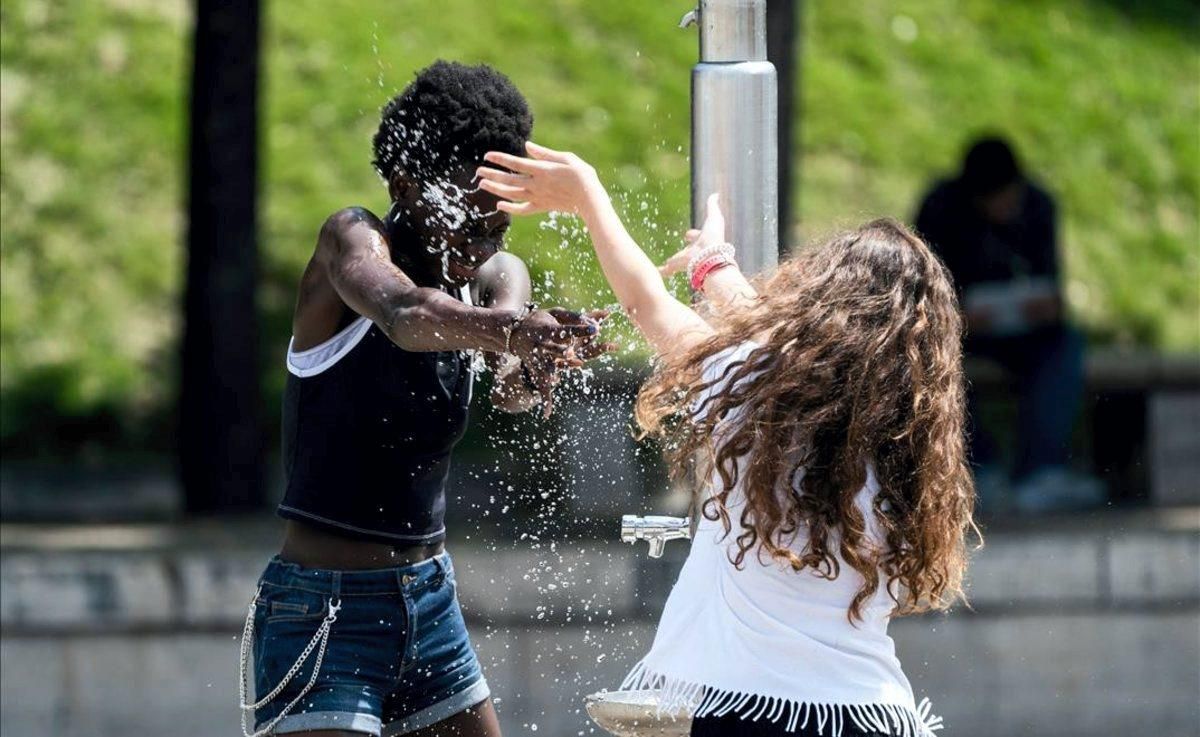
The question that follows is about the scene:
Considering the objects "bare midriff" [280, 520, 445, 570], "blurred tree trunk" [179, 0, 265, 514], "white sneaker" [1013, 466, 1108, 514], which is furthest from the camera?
"white sneaker" [1013, 466, 1108, 514]

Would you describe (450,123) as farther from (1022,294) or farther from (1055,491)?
(1055,491)

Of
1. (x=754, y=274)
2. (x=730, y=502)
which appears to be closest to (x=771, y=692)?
(x=730, y=502)

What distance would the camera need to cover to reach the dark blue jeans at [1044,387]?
8.02 m

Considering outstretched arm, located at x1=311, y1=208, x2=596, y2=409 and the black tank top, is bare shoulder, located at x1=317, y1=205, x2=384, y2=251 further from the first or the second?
the black tank top

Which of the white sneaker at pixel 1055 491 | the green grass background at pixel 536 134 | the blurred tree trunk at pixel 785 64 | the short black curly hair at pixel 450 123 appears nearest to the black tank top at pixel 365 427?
the short black curly hair at pixel 450 123

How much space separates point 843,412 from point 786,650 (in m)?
0.36

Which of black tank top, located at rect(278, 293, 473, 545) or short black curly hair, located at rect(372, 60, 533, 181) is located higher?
short black curly hair, located at rect(372, 60, 533, 181)

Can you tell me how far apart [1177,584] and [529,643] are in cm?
219

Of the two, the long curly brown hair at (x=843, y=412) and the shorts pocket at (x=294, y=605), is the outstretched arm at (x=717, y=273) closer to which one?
the long curly brown hair at (x=843, y=412)

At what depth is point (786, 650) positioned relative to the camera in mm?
2760

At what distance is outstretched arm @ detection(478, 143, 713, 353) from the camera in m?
2.94

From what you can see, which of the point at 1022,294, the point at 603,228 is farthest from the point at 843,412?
the point at 1022,294

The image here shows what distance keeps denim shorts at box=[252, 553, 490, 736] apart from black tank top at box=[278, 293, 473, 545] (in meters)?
0.09

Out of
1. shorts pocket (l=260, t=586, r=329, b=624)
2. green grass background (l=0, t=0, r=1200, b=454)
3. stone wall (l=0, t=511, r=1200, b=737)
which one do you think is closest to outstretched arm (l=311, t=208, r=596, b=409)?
shorts pocket (l=260, t=586, r=329, b=624)
